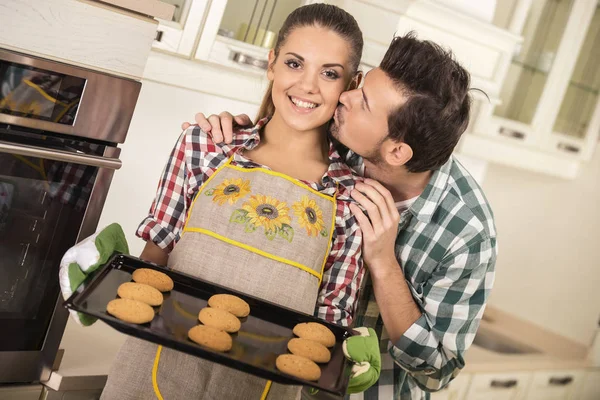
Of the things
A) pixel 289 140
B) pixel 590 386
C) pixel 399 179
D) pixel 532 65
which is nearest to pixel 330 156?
pixel 289 140

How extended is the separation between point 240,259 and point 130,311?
283 millimetres

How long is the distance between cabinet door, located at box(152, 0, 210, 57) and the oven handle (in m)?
0.57

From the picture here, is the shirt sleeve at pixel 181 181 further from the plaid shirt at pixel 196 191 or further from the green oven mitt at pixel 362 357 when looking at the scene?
the green oven mitt at pixel 362 357

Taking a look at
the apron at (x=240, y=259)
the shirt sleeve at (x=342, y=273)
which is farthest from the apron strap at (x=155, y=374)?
the shirt sleeve at (x=342, y=273)

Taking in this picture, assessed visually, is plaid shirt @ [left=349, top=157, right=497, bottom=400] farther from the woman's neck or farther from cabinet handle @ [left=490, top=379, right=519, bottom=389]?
cabinet handle @ [left=490, top=379, right=519, bottom=389]

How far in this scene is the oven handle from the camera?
132cm

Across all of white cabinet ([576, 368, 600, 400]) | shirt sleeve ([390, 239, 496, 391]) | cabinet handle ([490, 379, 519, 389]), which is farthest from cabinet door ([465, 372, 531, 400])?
shirt sleeve ([390, 239, 496, 391])

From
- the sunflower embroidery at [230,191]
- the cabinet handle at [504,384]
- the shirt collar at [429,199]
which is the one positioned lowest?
the cabinet handle at [504,384]

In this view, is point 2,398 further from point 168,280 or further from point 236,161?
point 236,161

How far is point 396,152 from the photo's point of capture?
59.1 inches

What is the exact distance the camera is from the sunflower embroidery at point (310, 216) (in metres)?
1.34

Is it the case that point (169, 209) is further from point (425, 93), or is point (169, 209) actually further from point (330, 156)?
point (425, 93)

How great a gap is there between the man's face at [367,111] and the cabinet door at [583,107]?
1.93 meters

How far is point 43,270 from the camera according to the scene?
1469 millimetres
